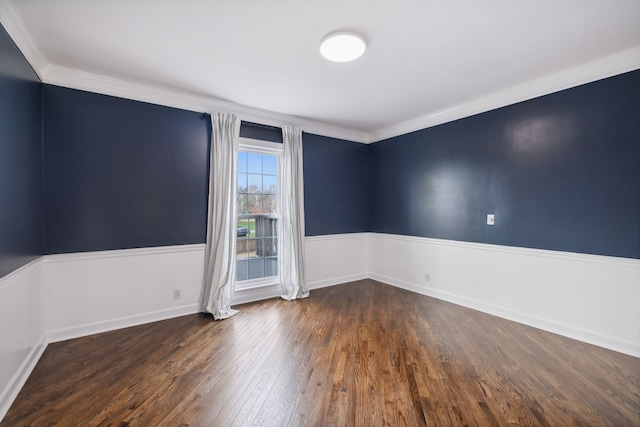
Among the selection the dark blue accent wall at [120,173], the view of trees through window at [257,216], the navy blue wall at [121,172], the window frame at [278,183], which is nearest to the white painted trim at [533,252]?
the window frame at [278,183]

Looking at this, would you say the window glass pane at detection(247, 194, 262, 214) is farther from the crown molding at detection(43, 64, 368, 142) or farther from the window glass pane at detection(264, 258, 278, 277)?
the crown molding at detection(43, 64, 368, 142)

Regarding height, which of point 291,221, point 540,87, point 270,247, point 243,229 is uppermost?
point 540,87

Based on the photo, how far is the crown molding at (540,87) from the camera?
2.55 m

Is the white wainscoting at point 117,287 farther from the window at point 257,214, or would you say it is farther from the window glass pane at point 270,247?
the window glass pane at point 270,247

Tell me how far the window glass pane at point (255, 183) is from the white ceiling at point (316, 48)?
0.99 metres

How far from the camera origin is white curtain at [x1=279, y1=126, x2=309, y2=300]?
413 cm

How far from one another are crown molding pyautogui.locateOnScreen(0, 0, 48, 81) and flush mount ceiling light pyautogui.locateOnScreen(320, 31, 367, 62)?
2.16 metres

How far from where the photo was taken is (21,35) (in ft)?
7.05

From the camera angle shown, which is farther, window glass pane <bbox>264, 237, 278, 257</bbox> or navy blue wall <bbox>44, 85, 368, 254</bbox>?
window glass pane <bbox>264, 237, 278, 257</bbox>

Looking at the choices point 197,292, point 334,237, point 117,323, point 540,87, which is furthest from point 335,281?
point 540,87

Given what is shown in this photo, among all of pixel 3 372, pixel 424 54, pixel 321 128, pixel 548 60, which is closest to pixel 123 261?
pixel 3 372

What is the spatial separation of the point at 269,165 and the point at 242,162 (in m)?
0.42

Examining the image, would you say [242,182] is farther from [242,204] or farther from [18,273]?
[18,273]

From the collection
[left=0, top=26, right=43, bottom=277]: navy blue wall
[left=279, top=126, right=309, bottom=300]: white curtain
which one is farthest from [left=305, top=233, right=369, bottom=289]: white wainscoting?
[left=0, top=26, right=43, bottom=277]: navy blue wall
